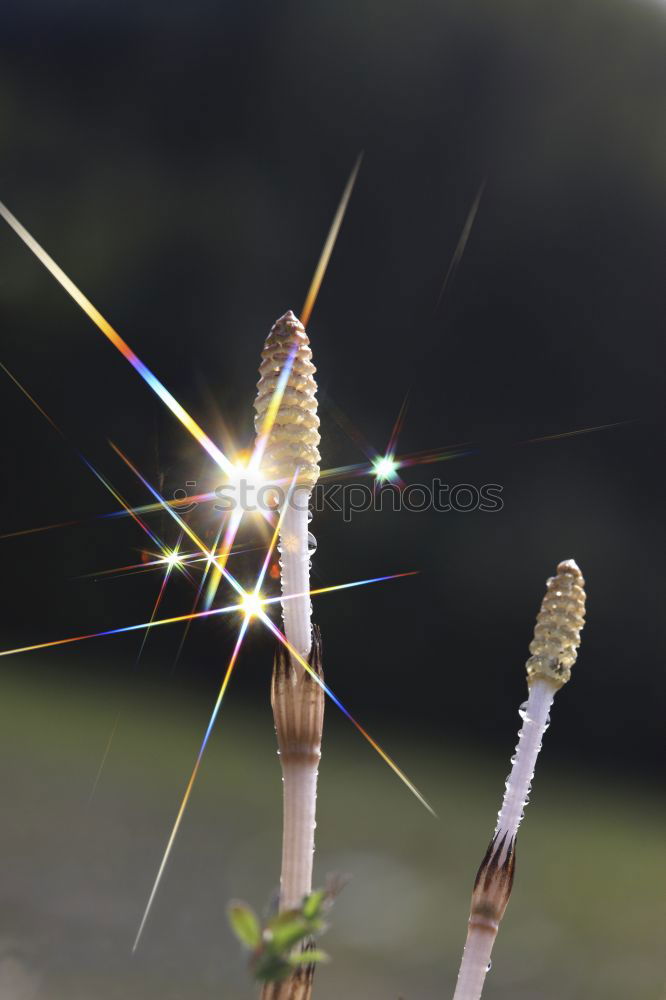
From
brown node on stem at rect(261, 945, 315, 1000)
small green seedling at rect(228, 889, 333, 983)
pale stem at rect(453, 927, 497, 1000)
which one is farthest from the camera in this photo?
pale stem at rect(453, 927, 497, 1000)

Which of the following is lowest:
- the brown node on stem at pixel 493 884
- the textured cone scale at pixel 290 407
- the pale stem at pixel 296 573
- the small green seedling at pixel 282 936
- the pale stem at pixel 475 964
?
the small green seedling at pixel 282 936

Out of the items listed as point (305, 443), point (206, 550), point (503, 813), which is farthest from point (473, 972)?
point (206, 550)

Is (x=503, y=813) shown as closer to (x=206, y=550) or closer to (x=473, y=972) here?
(x=473, y=972)

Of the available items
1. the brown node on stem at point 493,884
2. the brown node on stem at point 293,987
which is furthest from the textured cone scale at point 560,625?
the brown node on stem at point 293,987

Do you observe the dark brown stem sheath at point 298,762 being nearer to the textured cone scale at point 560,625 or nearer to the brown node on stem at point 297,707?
the brown node on stem at point 297,707

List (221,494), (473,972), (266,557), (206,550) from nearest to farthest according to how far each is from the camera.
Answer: (473,972), (266,557), (221,494), (206,550)

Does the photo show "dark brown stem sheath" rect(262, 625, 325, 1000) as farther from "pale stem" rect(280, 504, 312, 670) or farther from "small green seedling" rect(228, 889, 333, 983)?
"small green seedling" rect(228, 889, 333, 983)

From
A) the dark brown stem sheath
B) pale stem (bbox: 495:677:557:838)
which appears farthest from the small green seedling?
pale stem (bbox: 495:677:557:838)
